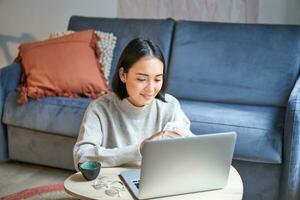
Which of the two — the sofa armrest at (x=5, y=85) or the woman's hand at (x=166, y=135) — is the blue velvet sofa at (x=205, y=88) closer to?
the sofa armrest at (x=5, y=85)

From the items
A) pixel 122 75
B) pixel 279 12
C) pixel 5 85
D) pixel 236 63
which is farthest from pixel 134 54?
pixel 279 12

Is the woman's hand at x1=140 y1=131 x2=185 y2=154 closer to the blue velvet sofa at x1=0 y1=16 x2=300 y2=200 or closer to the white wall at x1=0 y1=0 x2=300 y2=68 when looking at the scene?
the blue velvet sofa at x1=0 y1=16 x2=300 y2=200

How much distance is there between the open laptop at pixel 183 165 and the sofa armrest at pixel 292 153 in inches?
27.2

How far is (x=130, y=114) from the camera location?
5.23 ft

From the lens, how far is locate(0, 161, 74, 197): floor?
7.43ft

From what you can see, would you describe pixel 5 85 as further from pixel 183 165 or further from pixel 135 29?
pixel 183 165

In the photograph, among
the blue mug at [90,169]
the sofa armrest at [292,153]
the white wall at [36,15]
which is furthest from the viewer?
the white wall at [36,15]

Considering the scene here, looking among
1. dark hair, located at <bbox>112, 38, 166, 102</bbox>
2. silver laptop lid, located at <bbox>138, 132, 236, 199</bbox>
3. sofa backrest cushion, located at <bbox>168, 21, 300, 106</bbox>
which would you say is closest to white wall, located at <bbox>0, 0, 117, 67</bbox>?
sofa backrest cushion, located at <bbox>168, 21, 300, 106</bbox>

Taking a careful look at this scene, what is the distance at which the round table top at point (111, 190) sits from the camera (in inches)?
49.3

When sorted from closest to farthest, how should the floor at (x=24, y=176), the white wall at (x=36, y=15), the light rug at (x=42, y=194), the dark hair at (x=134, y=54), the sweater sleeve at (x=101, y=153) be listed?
1. the sweater sleeve at (x=101, y=153)
2. the dark hair at (x=134, y=54)
3. the light rug at (x=42, y=194)
4. the floor at (x=24, y=176)
5. the white wall at (x=36, y=15)

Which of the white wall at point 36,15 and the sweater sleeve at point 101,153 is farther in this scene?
the white wall at point 36,15

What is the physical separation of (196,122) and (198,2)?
111 cm

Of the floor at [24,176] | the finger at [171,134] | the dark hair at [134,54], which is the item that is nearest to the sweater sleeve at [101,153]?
the finger at [171,134]

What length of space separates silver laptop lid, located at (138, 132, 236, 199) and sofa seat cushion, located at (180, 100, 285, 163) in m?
0.71
